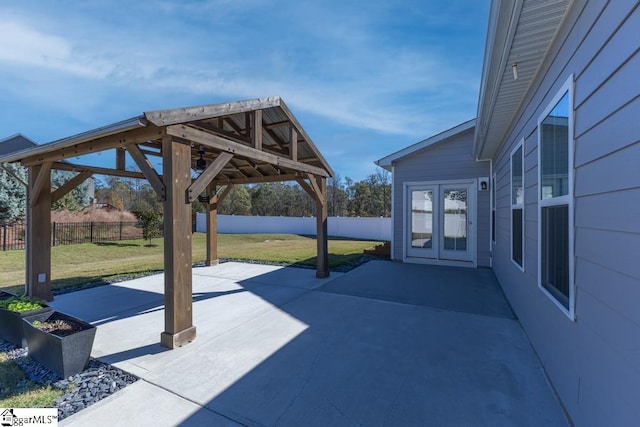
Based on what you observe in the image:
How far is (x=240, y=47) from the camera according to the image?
→ 7594 mm

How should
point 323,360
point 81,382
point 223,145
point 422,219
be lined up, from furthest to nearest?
1. point 422,219
2. point 223,145
3. point 323,360
4. point 81,382

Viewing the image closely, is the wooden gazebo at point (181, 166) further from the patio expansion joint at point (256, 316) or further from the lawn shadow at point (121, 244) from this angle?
the lawn shadow at point (121, 244)

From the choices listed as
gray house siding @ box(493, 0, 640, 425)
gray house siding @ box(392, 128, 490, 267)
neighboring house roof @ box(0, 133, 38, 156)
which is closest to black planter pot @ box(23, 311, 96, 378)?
gray house siding @ box(493, 0, 640, 425)

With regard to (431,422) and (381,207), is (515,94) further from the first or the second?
(381,207)

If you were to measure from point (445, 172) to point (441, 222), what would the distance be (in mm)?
1336

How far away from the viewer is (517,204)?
4.01 metres

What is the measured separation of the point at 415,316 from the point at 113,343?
3.65 m

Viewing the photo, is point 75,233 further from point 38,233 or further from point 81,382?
point 81,382

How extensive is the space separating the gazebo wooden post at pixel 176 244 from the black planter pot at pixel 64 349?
2.16 feet

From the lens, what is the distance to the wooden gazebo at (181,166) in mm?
3107

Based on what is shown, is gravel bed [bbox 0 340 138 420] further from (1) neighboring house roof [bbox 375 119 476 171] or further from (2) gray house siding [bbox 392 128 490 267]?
(1) neighboring house roof [bbox 375 119 476 171]

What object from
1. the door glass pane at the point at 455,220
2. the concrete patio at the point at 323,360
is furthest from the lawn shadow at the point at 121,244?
the door glass pane at the point at 455,220

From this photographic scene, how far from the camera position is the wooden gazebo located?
3.11m

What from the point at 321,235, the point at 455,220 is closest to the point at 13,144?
the point at 321,235
